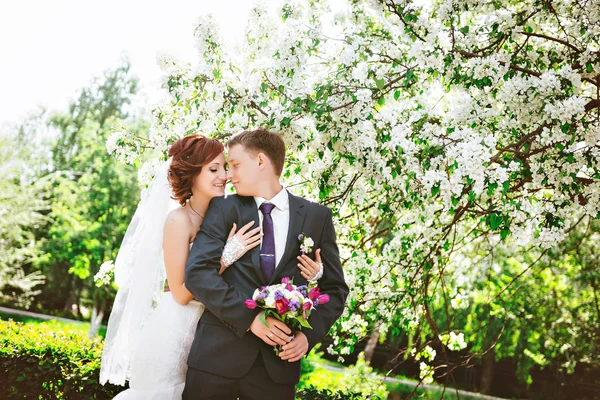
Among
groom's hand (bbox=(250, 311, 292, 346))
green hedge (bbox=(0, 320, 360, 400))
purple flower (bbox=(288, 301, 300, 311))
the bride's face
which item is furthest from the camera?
green hedge (bbox=(0, 320, 360, 400))

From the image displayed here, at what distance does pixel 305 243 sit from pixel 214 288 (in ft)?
1.80

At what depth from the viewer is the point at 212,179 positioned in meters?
3.31

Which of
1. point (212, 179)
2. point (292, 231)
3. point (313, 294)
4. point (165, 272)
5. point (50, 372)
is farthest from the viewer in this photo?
point (50, 372)

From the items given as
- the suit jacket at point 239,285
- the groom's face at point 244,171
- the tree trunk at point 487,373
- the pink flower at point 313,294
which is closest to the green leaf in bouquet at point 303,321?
the pink flower at point 313,294

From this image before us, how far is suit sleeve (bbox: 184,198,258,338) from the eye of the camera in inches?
106

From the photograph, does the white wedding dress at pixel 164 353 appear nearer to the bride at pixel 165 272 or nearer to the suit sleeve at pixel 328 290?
the bride at pixel 165 272

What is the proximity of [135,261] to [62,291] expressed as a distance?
27615mm

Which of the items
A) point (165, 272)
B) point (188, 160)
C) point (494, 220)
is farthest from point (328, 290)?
point (494, 220)

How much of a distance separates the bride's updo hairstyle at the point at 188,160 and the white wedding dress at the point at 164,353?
26.4 inches

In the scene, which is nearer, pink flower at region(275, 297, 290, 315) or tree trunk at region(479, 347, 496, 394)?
pink flower at region(275, 297, 290, 315)

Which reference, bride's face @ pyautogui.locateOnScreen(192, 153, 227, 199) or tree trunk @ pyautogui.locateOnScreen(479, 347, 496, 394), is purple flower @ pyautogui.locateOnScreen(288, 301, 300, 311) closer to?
bride's face @ pyautogui.locateOnScreen(192, 153, 227, 199)

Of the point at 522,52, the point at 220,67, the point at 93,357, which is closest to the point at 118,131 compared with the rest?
the point at 220,67

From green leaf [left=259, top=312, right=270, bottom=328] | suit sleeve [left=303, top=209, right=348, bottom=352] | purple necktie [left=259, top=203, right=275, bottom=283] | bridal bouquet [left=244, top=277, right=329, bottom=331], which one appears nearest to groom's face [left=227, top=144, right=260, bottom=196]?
purple necktie [left=259, top=203, right=275, bottom=283]

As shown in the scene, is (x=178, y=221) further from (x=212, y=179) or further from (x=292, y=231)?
(x=292, y=231)
